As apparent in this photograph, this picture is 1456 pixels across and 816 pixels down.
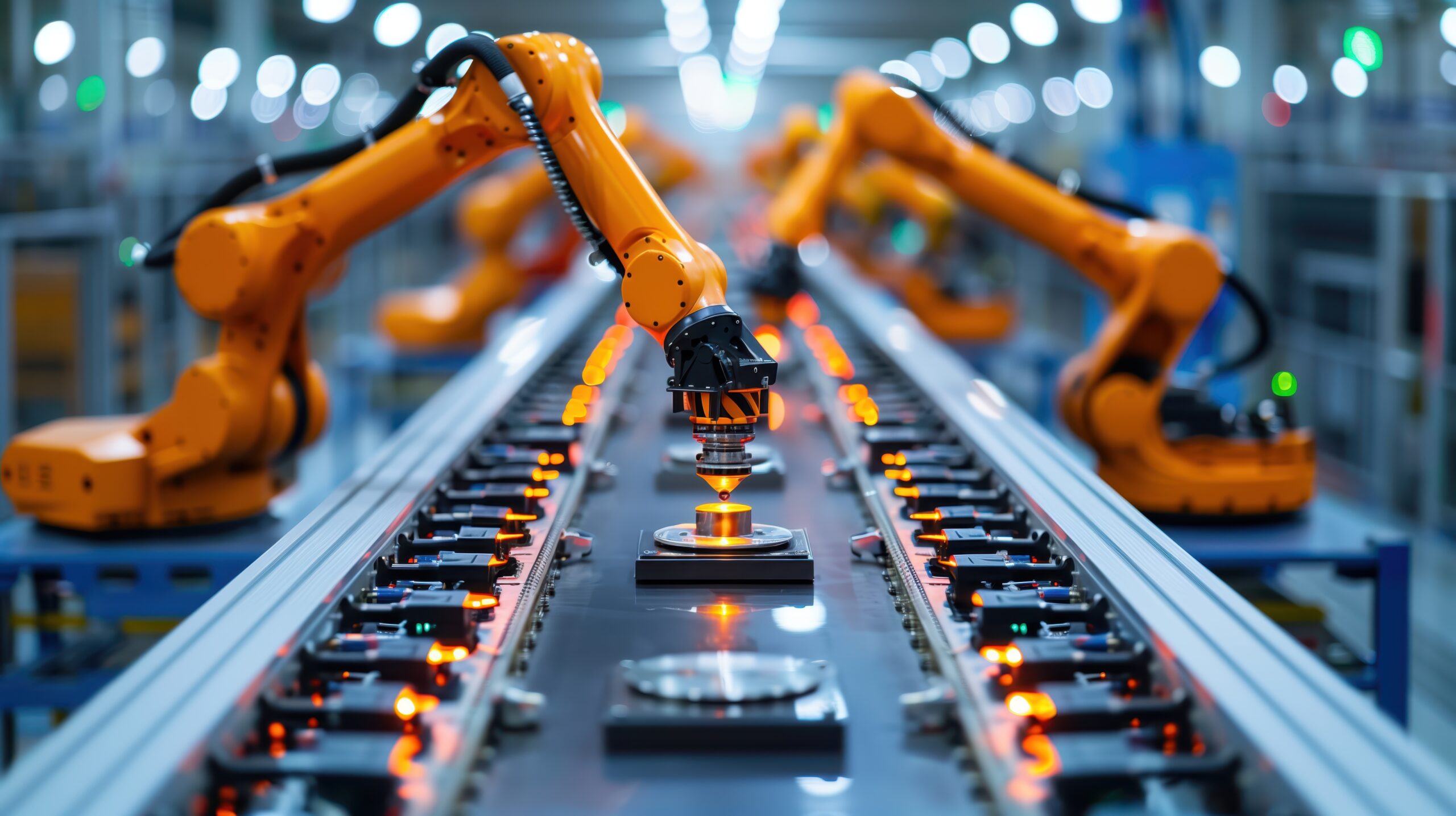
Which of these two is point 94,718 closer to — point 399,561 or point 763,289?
point 399,561

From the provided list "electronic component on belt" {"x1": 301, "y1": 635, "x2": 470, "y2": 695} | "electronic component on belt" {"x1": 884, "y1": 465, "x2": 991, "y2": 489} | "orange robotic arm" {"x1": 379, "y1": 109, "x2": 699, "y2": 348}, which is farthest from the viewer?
"orange robotic arm" {"x1": 379, "y1": 109, "x2": 699, "y2": 348}

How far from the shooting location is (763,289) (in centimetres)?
482

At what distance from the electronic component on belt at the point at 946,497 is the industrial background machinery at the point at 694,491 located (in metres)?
0.01

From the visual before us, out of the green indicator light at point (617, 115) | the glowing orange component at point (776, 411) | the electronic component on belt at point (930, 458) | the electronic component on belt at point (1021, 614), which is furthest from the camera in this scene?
the green indicator light at point (617, 115)

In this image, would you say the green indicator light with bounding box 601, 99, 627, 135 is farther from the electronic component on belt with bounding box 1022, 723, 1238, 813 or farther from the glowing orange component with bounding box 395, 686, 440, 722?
the electronic component on belt with bounding box 1022, 723, 1238, 813

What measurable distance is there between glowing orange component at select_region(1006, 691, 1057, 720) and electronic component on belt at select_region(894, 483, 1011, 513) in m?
0.96

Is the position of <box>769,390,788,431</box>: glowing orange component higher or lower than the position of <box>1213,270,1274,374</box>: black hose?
lower

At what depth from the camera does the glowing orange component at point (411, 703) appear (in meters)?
1.70

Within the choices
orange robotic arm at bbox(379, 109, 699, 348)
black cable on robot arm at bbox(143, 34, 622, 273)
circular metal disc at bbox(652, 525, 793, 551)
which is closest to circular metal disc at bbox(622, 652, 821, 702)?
circular metal disc at bbox(652, 525, 793, 551)

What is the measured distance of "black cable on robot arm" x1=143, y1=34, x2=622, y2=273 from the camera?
2.61 m

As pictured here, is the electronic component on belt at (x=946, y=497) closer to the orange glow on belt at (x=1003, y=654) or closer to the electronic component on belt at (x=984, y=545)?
the electronic component on belt at (x=984, y=545)

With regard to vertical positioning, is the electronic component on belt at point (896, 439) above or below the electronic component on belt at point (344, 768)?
above

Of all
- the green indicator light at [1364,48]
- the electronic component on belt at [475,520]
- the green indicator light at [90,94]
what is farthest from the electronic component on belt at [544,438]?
the green indicator light at [1364,48]

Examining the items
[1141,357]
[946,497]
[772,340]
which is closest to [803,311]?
[772,340]
